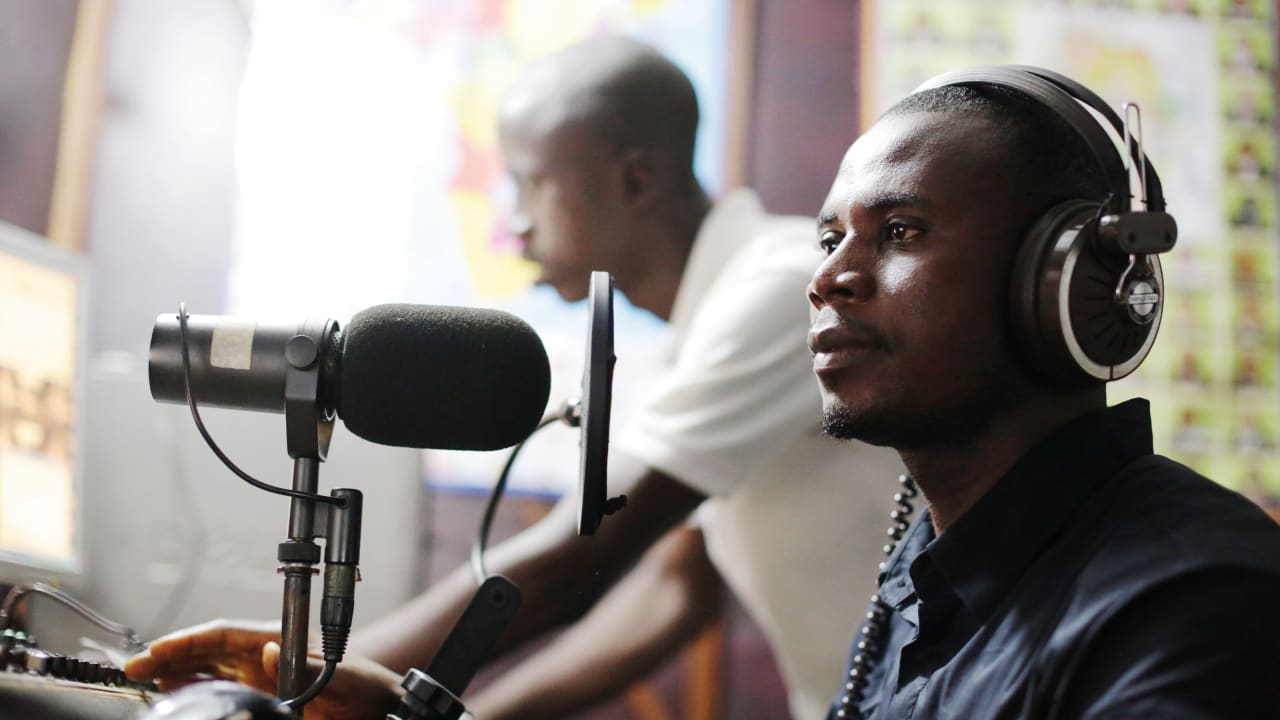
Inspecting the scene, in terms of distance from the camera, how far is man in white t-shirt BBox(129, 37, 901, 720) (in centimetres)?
137

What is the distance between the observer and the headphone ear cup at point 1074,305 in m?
0.86

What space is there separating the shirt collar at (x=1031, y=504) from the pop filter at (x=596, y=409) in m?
0.28

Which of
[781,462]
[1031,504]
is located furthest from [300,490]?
[781,462]

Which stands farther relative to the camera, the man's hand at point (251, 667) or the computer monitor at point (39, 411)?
the computer monitor at point (39, 411)

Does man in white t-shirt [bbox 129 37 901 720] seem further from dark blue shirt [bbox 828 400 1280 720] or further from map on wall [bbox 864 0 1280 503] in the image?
map on wall [bbox 864 0 1280 503]

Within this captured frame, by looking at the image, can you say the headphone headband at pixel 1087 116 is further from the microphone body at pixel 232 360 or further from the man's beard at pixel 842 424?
the microphone body at pixel 232 360

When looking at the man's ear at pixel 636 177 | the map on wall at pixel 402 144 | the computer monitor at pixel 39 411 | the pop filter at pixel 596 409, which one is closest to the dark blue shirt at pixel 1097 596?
the pop filter at pixel 596 409

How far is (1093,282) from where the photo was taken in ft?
2.87

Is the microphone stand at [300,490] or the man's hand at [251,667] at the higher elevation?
the microphone stand at [300,490]

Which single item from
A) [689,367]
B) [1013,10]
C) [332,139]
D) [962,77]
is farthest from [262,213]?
[962,77]

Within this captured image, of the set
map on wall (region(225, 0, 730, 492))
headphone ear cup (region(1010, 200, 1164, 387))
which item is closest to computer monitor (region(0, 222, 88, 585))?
map on wall (region(225, 0, 730, 492))

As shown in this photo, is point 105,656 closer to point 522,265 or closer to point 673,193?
point 673,193

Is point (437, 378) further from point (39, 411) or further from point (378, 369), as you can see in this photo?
point (39, 411)

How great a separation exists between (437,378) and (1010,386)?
1.42 ft
